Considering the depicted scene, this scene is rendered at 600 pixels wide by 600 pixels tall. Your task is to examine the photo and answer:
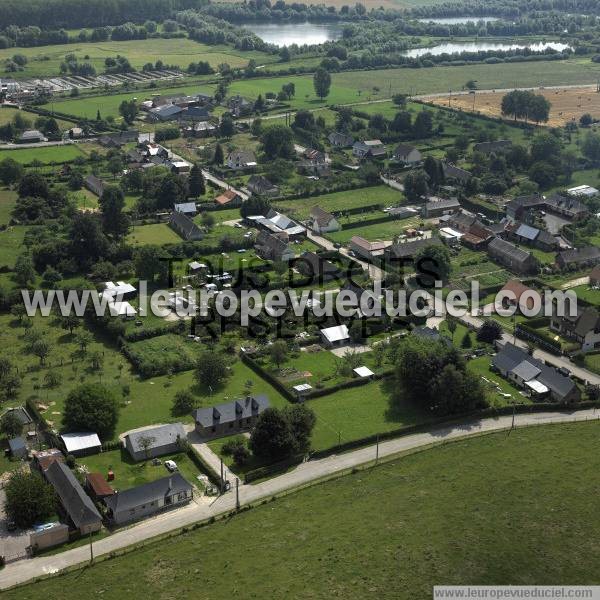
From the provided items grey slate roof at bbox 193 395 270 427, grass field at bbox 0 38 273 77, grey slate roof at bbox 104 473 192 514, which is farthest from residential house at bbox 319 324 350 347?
grass field at bbox 0 38 273 77

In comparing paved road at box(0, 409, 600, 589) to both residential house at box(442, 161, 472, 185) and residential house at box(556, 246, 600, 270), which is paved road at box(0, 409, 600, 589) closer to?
residential house at box(556, 246, 600, 270)

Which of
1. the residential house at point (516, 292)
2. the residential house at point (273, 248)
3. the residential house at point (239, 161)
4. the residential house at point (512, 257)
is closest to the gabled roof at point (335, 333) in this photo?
the residential house at point (516, 292)

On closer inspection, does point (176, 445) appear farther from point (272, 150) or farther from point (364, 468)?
point (272, 150)

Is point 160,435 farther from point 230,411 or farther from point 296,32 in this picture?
point 296,32

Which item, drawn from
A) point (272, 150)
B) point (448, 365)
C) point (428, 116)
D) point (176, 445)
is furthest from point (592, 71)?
point (176, 445)

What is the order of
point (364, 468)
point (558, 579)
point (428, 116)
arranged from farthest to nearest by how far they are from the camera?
1. point (428, 116)
2. point (364, 468)
3. point (558, 579)
